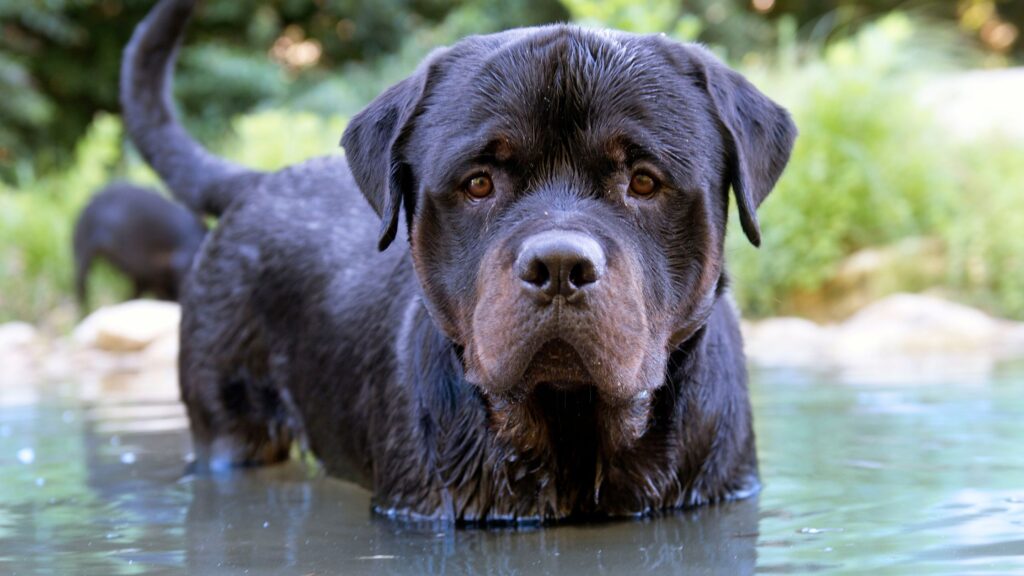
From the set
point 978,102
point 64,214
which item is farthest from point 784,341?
point 64,214

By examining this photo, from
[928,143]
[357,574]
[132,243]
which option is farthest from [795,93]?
[357,574]

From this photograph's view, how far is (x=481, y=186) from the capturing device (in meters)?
3.57

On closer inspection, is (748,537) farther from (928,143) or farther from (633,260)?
(928,143)

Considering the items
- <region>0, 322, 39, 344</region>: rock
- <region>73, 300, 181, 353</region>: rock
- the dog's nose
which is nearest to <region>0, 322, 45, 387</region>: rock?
<region>0, 322, 39, 344</region>: rock

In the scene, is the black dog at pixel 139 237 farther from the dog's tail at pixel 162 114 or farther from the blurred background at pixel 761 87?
the dog's tail at pixel 162 114

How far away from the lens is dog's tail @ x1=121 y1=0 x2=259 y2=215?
5.99 meters

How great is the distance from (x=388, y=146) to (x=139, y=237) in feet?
34.3

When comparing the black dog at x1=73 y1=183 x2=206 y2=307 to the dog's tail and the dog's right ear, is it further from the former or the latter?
the dog's right ear

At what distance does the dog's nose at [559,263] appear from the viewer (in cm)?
307

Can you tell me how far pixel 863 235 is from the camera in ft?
38.3

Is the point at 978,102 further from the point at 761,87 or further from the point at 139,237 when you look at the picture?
the point at 139,237

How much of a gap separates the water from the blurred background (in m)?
3.09

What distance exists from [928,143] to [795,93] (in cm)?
132

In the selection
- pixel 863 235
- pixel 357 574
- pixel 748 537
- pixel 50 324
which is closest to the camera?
pixel 357 574
